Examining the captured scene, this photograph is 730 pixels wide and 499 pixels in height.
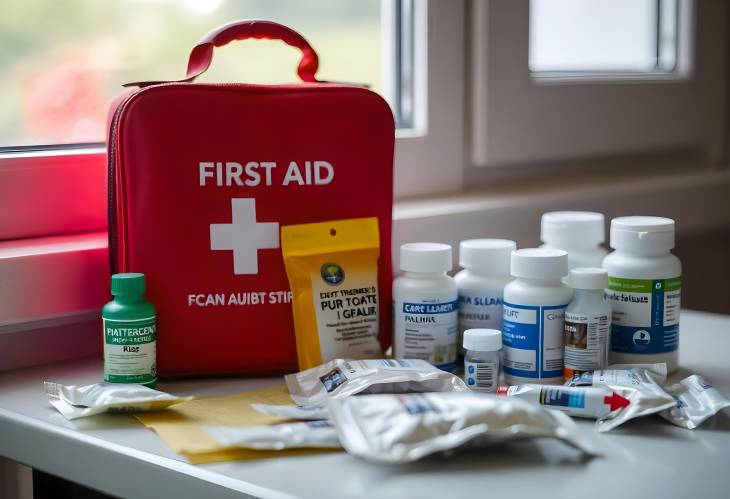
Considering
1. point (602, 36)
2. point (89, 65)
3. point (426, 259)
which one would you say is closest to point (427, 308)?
point (426, 259)

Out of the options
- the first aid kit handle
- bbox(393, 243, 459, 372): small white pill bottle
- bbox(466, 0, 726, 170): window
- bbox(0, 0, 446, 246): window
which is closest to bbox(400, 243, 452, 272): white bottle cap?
bbox(393, 243, 459, 372): small white pill bottle

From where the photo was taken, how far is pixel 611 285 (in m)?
0.82

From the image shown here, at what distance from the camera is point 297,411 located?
0.70 metres

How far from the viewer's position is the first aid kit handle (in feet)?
2.77

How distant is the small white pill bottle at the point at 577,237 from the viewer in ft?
2.85

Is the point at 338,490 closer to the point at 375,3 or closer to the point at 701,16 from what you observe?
the point at 375,3

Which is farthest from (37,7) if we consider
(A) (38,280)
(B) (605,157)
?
(B) (605,157)

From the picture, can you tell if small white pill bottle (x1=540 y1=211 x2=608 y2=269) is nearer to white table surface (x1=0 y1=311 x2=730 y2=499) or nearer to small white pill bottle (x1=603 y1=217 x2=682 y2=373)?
small white pill bottle (x1=603 y1=217 x2=682 y2=373)

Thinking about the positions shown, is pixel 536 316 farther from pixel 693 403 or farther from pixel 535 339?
pixel 693 403

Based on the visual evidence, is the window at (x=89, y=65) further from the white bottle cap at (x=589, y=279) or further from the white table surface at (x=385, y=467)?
the white bottle cap at (x=589, y=279)

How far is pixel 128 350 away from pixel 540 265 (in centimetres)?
33

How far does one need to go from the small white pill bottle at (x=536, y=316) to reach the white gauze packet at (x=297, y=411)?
0.57 feet

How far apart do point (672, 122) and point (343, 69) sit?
0.58 metres

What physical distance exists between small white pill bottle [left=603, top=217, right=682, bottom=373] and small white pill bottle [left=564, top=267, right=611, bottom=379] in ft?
0.12
